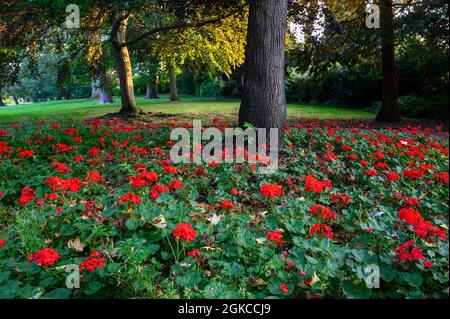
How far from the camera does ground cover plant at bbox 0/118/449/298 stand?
246 centimetres

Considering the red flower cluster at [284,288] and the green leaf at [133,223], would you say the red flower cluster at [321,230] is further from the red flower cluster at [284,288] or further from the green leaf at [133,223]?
the green leaf at [133,223]

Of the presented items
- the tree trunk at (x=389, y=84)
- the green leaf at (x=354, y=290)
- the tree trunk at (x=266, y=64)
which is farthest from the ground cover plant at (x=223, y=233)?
the tree trunk at (x=389, y=84)

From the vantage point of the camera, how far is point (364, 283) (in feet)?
7.63

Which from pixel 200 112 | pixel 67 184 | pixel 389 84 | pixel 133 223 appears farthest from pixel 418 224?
pixel 200 112

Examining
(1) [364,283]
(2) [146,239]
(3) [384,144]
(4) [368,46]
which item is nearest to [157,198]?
(2) [146,239]

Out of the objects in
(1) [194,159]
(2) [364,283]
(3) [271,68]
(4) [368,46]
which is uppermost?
(4) [368,46]

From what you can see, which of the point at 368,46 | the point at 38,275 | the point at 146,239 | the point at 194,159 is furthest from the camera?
the point at 368,46

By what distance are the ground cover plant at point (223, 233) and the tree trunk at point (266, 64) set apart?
1.41 m
